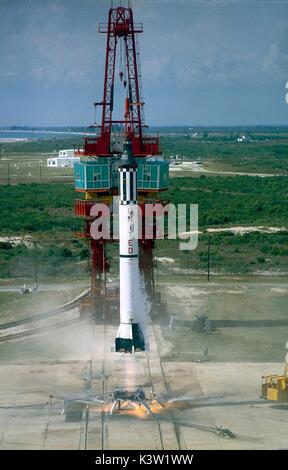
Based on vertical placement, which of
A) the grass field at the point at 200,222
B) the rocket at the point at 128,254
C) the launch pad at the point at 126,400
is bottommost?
the grass field at the point at 200,222

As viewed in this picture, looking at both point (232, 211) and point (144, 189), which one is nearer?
point (144, 189)

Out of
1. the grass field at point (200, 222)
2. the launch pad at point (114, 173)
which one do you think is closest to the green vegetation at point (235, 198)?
the grass field at point (200, 222)

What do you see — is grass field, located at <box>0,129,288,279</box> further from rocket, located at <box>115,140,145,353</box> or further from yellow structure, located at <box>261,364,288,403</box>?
yellow structure, located at <box>261,364,288,403</box>

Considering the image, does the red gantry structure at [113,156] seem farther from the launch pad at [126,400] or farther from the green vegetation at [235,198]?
the green vegetation at [235,198]

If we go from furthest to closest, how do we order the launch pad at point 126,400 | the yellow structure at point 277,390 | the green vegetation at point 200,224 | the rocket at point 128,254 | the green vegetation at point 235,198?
the green vegetation at point 235,198 → the green vegetation at point 200,224 → the rocket at point 128,254 → the yellow structure at point 277,390 → the launch pad at point 126,400

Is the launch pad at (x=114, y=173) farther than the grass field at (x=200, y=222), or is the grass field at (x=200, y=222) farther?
the grass field at (x=200, y=222)

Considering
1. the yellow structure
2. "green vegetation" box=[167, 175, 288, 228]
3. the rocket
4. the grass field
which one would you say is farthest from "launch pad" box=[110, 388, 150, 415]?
"green vegetation" box=[167, 175, 288, 228]

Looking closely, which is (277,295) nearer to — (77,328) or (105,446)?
(77,328)

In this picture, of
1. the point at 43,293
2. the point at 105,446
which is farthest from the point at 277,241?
the point at 105,446

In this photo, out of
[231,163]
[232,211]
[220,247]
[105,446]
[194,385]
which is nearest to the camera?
[105,446]
